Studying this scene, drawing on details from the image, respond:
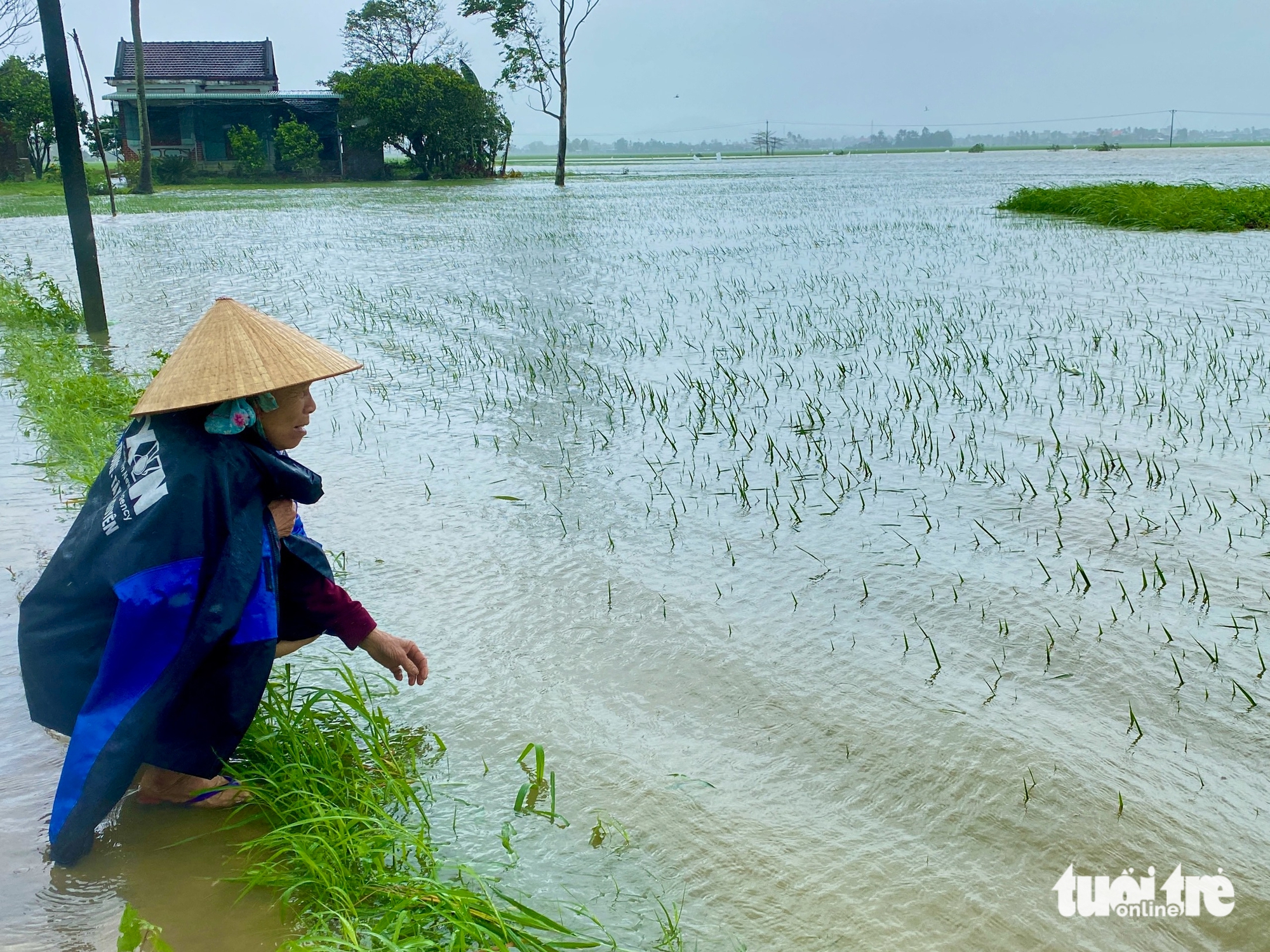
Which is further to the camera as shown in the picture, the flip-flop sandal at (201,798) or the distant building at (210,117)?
the distant building at (210,117)

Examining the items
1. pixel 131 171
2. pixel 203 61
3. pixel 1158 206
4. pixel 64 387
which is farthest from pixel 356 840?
pixel 203 61

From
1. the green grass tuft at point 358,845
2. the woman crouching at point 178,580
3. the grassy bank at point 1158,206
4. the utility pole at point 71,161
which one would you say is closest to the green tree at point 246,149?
the grassy bank at point 1158,206

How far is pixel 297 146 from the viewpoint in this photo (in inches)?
1690

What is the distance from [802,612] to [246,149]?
43826mm

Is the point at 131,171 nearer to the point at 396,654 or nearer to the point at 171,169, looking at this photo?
the point at 171,169

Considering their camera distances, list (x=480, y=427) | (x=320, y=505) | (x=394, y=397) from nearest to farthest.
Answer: (x=320, y=505)
(x=480, y=427)
(x=394, y=397)

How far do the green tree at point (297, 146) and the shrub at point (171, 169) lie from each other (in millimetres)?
3673

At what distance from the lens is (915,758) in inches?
125

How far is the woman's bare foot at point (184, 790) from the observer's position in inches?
107

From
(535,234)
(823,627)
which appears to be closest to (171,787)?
(823,627)

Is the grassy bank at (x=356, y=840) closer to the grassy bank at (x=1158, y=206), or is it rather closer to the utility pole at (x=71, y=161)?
the utility pole at (x=71, y=161)

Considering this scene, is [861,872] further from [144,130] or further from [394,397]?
[144,130]

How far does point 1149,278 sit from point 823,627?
993 centimetres

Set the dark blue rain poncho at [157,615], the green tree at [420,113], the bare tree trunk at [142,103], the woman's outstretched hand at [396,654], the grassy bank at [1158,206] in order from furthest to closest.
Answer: the green tree at [420,113]
the bare tree trunk at [142,103]
the grassy bank at [1158,206]
the woman's outstretched hand at [396,654]
the dark blue rain poncho at [157,615]
